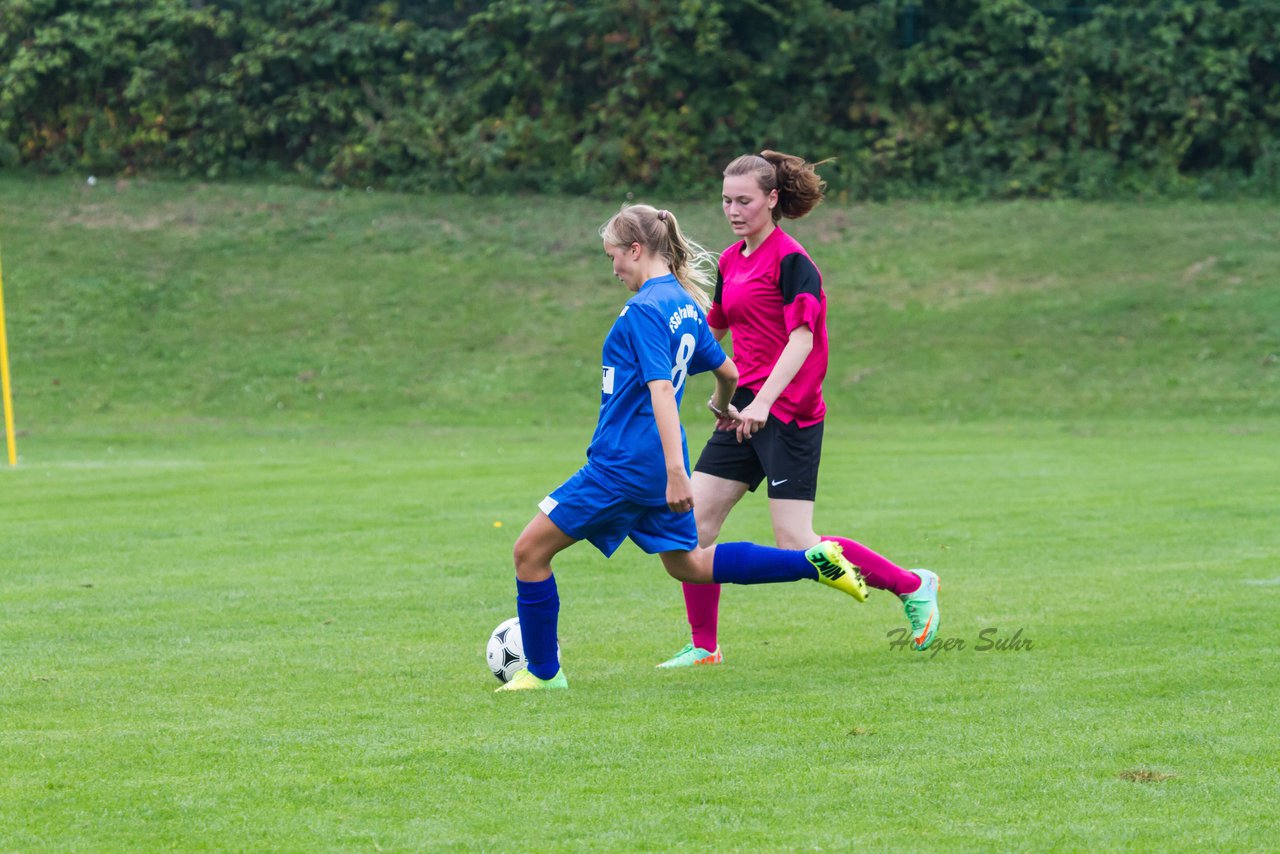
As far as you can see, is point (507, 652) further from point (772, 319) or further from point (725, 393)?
point (772, 319)

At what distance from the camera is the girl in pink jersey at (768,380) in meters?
6.72

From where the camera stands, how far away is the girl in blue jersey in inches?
236

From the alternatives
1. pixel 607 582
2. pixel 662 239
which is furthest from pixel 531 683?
pixel 607 582

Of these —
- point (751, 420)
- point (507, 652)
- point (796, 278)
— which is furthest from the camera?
point (796, 278)

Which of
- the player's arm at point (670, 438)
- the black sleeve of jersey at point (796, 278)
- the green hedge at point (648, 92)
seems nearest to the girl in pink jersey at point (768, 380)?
the black sleeve of jersey at point (796, 278)

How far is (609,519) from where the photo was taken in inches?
241

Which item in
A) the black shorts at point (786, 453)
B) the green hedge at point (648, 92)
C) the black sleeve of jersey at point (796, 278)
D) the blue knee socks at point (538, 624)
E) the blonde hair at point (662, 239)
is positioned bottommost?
the green hedge at point (648, 92)

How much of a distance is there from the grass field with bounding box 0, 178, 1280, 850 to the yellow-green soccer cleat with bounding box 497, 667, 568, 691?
10 centimetres

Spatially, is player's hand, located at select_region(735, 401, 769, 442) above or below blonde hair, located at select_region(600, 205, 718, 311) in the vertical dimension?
below

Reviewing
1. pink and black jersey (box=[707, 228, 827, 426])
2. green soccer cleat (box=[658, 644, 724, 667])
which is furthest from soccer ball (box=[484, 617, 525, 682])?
pink and black jersey (box=[707, 228, 827, 426])

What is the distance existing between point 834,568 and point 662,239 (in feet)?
4.94

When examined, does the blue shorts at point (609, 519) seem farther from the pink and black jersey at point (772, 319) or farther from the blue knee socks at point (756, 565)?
the pink and black jersey at point (772, 319)

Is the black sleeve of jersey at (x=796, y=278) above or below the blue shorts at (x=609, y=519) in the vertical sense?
above

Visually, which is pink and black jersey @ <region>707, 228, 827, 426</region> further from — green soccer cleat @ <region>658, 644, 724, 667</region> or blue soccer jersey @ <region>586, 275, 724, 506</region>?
green soccer cleat @ <region>658, 644, 724, 667</region>
